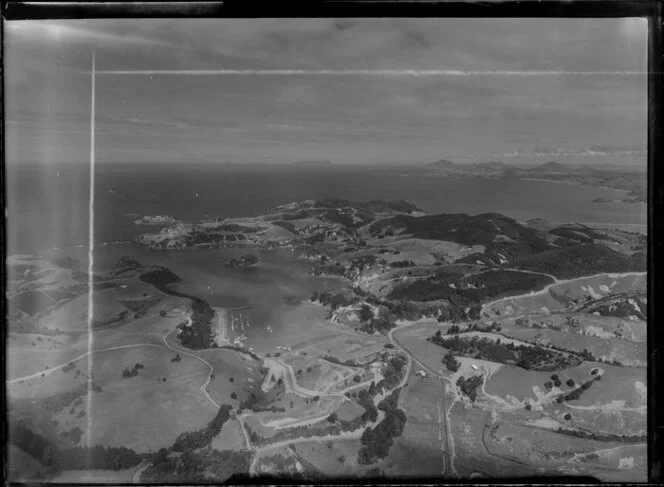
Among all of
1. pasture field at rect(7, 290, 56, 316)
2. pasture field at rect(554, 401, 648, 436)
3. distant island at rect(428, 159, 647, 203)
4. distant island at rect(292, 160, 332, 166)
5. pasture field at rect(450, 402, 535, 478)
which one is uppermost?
distant island at rect(292, 160, 332, 166)

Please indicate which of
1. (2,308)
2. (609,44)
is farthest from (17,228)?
(609,44)

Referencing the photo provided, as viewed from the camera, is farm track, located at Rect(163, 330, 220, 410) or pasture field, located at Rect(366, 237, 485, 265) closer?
farm track, located at Rect(163, 330, 220, 410)

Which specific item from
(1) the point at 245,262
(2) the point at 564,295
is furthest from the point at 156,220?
(2) the point at 564,295

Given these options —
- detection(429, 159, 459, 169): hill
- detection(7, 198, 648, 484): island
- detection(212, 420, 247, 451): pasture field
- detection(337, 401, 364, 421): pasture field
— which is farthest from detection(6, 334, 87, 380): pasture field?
detection(429, 159, 459, 169): hill

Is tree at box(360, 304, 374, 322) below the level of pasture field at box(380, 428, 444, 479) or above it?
above

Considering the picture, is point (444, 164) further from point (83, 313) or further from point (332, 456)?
point (83, 313)

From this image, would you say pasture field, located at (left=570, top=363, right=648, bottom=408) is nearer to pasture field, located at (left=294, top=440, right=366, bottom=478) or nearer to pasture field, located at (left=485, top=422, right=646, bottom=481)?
pasture field, located at (left=485, top=422, right=646, bottom=481)
